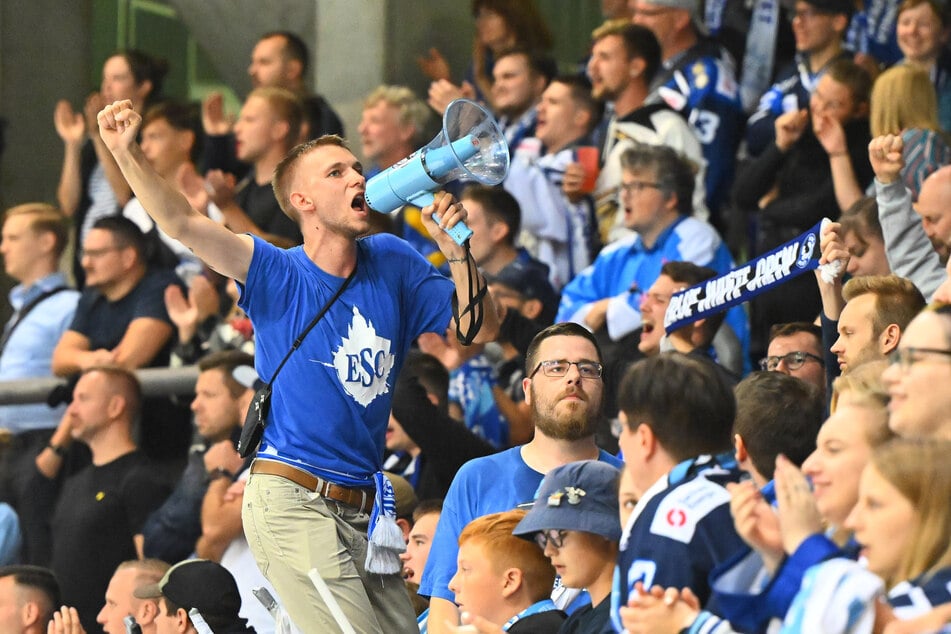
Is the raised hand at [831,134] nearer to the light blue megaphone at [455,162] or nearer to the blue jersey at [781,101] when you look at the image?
the blue jersey at [781,101]

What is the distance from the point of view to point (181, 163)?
9.95 m

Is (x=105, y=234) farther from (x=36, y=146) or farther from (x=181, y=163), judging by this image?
(x=36, y=146)

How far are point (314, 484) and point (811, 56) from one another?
4.53 metres

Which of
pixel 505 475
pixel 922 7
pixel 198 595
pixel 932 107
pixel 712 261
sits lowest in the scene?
pixel 198 595

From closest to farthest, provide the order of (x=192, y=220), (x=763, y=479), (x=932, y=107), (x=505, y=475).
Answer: (x=763, y=479) → (x=192, y=220) → (x=505, y=475) → (x=932, y=107)

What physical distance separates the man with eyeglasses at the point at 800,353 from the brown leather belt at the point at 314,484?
5.14 ft

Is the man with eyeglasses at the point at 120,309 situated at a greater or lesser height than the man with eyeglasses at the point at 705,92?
lesser

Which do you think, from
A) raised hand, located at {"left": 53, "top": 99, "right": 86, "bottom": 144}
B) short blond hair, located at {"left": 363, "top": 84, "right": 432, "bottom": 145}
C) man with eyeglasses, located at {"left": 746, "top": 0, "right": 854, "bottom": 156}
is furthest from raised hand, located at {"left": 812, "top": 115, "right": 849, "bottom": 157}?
raised hand, located at {"left": 53, "top": 99, "right": 86, "bottom": 144}

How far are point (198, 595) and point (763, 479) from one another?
2.48m

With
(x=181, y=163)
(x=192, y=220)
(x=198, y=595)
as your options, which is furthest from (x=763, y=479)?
(x=181, y=163)

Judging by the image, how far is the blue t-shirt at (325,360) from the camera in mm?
5027

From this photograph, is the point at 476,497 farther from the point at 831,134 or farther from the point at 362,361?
the point at 831,134

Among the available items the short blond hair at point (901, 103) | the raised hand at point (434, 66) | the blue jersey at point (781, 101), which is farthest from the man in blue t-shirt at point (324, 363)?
the raised hand at point (434, 66)

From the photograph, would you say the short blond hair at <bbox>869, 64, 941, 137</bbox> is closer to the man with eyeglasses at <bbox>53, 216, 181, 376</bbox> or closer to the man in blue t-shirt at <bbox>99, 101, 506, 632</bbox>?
the man in blue t-shirt at <bbox>99, 101, 506, 632</bbox>
